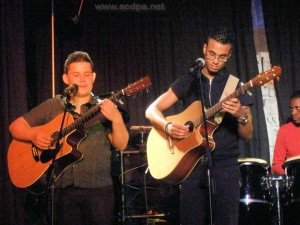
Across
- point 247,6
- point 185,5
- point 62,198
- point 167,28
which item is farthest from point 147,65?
point 62,198

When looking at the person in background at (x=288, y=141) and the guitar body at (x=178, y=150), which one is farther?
the person in background at (x=288, y=141)

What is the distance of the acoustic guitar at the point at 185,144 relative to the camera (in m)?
3.67

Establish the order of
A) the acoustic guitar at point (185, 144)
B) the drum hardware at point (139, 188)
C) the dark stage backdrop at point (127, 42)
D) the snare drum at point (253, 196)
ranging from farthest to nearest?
the dark stage backdrop at point (127, 42), the drum hardware at point (139, 188), the snare drum at point (253, 196), the acoustic guitar at point (185, 144)

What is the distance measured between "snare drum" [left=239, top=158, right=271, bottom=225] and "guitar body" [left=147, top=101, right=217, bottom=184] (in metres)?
1.43

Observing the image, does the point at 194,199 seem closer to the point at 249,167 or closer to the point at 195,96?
the point at 195,96

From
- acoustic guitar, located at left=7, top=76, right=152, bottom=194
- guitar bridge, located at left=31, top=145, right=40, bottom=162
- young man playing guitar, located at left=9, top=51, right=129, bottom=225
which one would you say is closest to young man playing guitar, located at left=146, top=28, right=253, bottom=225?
acoustic guitar, located at left=7, top=76, right=152, bottom=194

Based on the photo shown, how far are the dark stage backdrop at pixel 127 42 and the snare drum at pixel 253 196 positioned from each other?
4.46ft

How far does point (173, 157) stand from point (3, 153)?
8.25ft

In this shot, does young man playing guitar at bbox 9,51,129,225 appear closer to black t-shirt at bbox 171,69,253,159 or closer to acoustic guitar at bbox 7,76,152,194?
acoustic guitar at bbox 7,76,152,194

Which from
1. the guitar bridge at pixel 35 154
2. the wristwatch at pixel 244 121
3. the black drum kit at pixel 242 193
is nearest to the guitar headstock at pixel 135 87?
the wristwatch at pixel 244 121

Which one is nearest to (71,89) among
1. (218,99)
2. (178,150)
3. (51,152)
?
(51,152)

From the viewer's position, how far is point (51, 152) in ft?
13.3

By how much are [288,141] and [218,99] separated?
8.88ft

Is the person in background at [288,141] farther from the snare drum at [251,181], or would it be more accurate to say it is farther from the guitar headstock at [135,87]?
the guitar headstock at [135,87]
